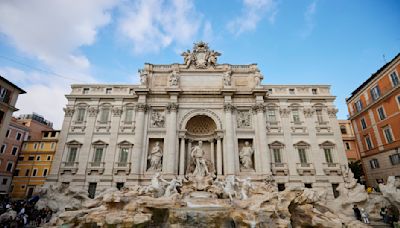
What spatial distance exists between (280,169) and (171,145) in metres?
10.7

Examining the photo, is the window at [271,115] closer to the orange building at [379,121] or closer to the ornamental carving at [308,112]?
the ornamental carving at [308,112]

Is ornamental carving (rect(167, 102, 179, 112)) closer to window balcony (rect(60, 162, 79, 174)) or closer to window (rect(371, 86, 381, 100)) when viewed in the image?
window balcony (rect(60, 162, 79, 174))

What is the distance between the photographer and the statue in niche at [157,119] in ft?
69.4

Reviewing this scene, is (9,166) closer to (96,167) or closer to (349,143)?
(96,167)

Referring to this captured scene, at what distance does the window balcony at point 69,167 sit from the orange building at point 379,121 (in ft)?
101

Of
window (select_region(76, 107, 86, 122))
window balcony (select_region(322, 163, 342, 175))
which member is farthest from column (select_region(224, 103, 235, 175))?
window (select_region(76, 107, 86, 122))

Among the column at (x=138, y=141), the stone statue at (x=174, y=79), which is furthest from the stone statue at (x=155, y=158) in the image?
the stone statue at (x=174, y=79)

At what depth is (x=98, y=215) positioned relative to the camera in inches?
424

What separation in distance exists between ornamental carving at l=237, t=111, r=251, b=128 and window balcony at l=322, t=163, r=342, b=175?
27.0ft

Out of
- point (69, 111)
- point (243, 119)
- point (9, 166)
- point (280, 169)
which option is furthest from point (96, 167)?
point (9, 166)

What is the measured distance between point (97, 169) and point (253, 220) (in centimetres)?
1551

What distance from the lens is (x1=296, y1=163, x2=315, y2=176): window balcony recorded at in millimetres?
19689

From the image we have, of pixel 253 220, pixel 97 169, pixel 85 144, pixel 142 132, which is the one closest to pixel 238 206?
pixel 253 220

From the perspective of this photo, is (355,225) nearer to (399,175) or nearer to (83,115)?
(399,175)
